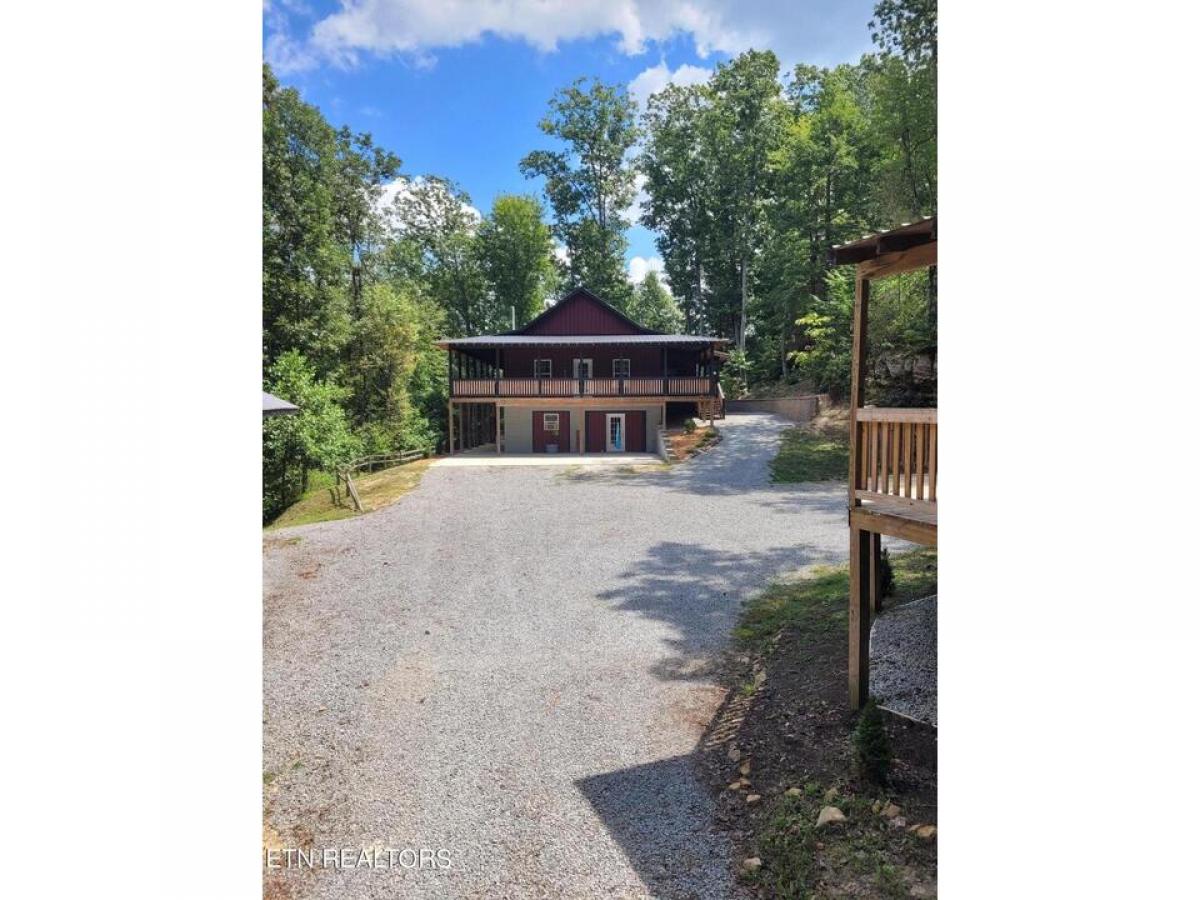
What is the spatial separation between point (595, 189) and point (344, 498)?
1738 cm

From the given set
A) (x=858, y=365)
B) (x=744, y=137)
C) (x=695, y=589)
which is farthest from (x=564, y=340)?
(x=858, y=365)

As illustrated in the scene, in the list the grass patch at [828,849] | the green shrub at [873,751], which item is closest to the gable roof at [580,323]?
the green shrub at [873,751]

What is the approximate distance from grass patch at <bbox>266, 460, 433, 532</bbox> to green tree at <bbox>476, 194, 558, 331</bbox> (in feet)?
52.3

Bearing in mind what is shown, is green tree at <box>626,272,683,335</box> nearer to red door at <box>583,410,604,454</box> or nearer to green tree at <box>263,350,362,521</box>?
red door at <box>583,410,604,454</box>

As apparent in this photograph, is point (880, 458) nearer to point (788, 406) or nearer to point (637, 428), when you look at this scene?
point (637, 428)

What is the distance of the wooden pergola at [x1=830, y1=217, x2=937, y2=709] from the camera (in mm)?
3447

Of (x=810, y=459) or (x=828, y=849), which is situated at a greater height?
(x=810, y=459)

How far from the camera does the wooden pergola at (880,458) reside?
345 cm

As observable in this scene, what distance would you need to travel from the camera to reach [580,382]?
1900 cm

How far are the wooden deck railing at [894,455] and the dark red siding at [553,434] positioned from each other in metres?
15.8

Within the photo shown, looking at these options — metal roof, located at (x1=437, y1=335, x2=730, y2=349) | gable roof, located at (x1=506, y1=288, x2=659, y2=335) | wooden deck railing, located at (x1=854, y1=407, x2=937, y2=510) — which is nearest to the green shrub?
wooden deck railing, located at (x1=854, y1=407, x2=937, y2=510)
